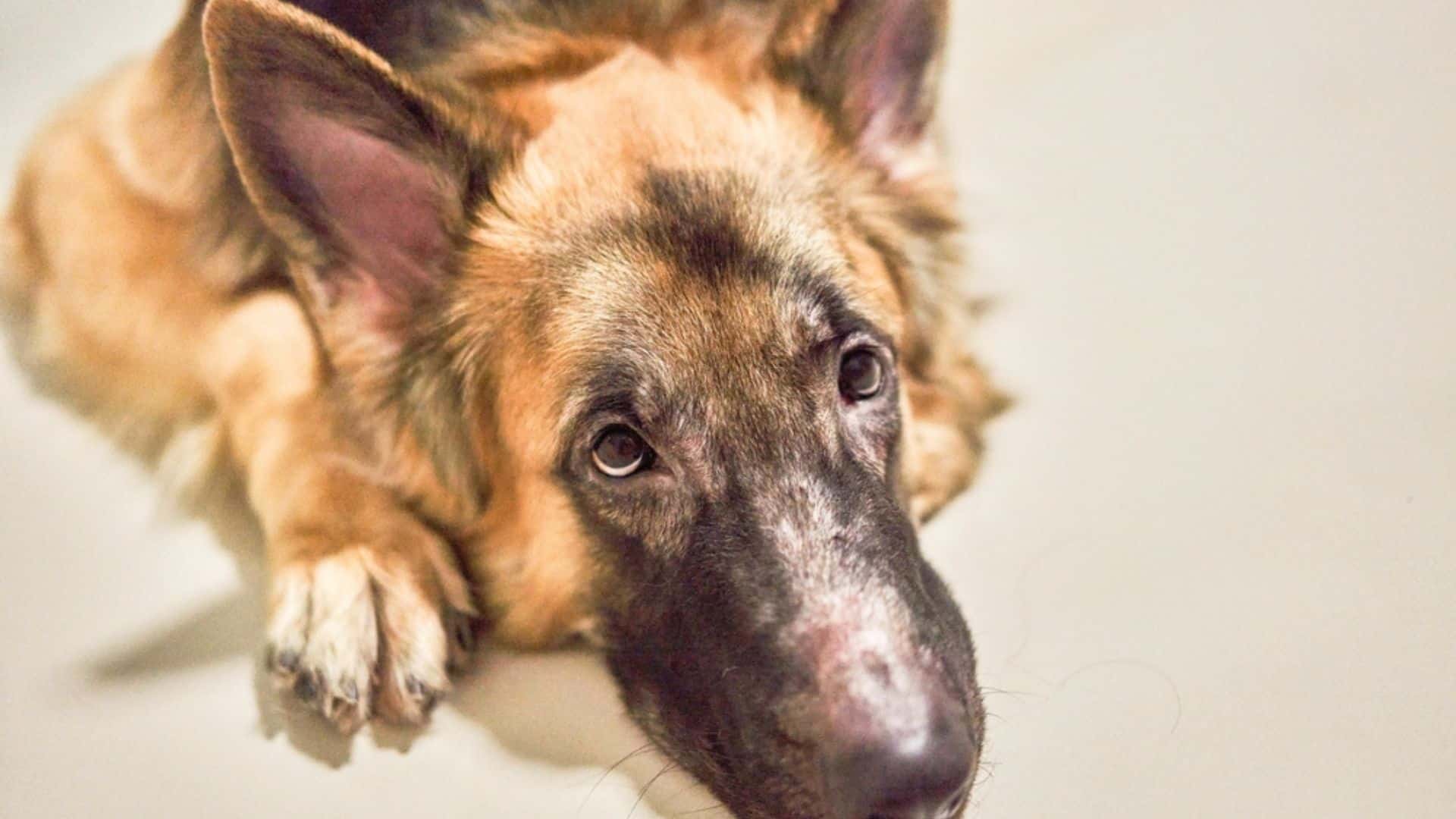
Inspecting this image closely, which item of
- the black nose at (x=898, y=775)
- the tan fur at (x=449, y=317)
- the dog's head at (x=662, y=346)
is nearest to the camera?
the black nose at (x=898, y=775)

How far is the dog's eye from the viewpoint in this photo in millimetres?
1685

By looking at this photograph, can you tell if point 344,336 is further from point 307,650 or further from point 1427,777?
point 1427,777

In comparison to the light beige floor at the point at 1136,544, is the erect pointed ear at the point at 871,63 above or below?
above

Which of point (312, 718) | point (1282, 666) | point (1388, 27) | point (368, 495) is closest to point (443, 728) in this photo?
point (312, 718)

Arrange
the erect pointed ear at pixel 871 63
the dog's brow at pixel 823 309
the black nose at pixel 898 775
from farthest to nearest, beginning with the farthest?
the erect pointed ear at pixel 871 63 → the dog's brow at pixel 823 309 → the black nose at pixel 898 775

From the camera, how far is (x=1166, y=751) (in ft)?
5.49

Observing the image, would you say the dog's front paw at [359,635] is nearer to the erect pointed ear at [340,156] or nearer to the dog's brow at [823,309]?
the erect pointed ear at [340,156]

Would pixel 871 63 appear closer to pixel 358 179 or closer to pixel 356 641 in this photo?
pixel 358 179

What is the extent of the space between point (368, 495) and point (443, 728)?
1.42 feet

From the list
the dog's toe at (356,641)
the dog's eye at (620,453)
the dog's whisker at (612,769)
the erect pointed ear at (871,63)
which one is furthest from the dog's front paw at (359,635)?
the erect pointed ear at (871,63)

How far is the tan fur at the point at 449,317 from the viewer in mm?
1771

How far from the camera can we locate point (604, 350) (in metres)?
1.64

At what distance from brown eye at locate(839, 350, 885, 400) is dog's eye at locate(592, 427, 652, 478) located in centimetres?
32

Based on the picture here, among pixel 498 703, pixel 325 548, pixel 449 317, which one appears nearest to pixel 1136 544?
pixel 498 703
